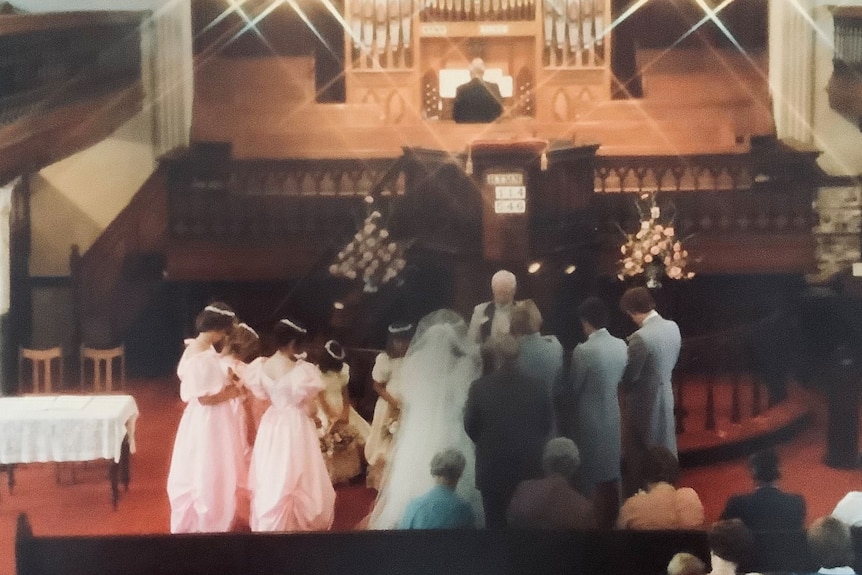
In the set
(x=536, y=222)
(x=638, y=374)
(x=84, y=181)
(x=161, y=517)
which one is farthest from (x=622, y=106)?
(x=161, y=517)

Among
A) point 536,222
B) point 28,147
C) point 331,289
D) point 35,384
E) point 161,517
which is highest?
point 28,147

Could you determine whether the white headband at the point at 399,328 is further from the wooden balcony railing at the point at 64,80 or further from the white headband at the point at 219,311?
the wooden balcony railing at the point at 64,80

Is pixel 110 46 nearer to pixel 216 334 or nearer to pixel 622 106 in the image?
pixel 216 334

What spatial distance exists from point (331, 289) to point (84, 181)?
1596 millimetres

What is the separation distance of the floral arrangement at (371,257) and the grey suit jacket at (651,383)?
4.87ft

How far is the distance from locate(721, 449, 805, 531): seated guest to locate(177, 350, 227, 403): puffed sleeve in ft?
8.91

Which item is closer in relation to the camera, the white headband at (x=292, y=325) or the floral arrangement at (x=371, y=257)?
the white headband at (x=292, y=325)

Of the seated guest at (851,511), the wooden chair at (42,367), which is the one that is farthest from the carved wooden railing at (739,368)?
the wooden chair at (42,367)

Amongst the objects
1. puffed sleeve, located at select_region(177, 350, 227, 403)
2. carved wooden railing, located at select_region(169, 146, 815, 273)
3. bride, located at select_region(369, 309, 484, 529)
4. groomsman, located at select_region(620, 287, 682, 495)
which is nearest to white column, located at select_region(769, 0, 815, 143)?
carved wooden railing, located at select_region(169, 146, 815, 273)

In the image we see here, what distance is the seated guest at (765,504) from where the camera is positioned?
502cm

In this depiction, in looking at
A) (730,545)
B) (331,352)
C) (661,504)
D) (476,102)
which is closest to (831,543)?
(730,545)

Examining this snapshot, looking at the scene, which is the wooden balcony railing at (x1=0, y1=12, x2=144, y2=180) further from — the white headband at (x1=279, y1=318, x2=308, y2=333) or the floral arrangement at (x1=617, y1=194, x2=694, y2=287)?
the floral arrangement at (x1=617, y1=194, x2=694, y2=287)

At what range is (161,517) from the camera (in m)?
5.94

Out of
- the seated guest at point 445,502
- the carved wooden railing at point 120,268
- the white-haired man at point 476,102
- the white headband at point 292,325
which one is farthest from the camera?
the white-haired man at point 476,102
